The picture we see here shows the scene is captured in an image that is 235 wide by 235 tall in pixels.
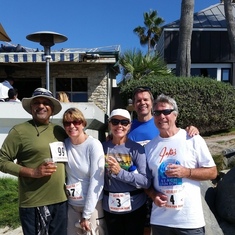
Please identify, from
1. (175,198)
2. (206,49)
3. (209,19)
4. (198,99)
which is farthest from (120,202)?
(209,19)

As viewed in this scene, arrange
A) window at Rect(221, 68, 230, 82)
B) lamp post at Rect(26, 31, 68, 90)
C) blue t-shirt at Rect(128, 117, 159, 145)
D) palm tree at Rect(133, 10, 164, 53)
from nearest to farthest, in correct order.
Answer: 1. blue t-shirt at Rect(128, 117, 159, 145)
2. lamp post at Rect(26, 31, 68, 90)
3. window at Rect(221, 68, 230, 82)
4. palm tree at Rect(133, 10, 164, 53)

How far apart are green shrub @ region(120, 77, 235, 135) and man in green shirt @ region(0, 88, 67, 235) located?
7441 millimetres

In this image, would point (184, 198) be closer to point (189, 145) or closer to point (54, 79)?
point (189, 145)

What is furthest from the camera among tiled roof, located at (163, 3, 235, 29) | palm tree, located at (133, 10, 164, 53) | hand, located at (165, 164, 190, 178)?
palm tree, located at (133, 10, 164, 53)

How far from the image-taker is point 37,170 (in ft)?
8.99

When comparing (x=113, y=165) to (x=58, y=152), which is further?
(x=58, y=152)

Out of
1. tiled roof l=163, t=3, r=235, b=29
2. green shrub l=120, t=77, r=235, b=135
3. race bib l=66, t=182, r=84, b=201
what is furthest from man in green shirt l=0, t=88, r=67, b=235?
tiled roof l=163, t=3, r=235, b=29

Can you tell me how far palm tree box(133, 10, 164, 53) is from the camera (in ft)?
132

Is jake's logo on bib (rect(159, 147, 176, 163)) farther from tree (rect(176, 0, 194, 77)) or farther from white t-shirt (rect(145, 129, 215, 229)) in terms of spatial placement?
tree (rect(176, 0, 194, 77))

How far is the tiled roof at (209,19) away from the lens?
798 inches

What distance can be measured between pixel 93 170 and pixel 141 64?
1097cm

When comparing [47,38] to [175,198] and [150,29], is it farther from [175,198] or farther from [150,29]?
[150,29]

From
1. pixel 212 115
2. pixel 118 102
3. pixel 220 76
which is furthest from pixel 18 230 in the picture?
pixel 220 76

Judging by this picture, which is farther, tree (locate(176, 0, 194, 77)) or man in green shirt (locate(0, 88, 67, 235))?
tree (locate(176, 0, 194, 77))
